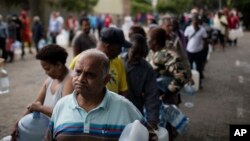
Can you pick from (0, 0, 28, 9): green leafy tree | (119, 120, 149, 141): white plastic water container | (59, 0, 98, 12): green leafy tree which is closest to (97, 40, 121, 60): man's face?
(119, 120, 149, 141): white plastic water container

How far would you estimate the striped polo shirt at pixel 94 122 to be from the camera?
9.33 feet

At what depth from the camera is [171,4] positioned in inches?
2205

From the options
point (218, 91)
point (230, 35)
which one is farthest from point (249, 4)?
point (218, 91)

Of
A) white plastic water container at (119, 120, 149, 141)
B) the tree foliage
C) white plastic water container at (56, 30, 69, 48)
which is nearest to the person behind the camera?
white plastic water container at (119, 120, 149, 141)

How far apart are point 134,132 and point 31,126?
141 centimetres

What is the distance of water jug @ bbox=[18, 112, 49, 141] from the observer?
388 centimetres

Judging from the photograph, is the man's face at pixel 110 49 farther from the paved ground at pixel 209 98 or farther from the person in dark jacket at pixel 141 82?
the paved ground at pixel 209 98

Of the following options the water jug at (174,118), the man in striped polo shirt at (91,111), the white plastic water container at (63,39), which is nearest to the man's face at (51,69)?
the man in striped polo shirt at (91,111)

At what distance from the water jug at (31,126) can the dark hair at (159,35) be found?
1.87 metres

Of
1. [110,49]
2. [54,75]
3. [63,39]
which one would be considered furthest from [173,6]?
[54,75]

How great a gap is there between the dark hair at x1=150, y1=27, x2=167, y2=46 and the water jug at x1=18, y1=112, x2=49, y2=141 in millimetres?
1866

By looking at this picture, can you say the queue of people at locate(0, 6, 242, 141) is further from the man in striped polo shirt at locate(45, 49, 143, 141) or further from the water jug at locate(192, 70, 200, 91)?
the water jug at locate(192, 70, 200, 91)

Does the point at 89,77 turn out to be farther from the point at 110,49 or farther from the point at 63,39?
the point at 63,39

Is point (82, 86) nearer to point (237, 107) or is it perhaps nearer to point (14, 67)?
point (237, 107)
